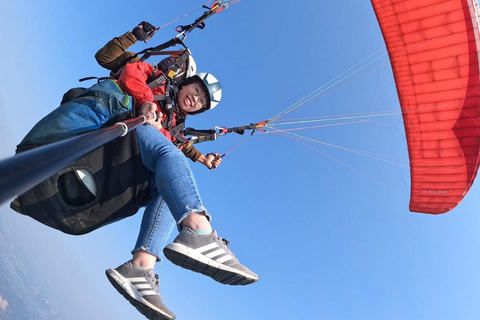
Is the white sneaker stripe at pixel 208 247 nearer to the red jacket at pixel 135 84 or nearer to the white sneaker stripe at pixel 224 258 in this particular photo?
the white sneaker stripe at pixel 224 258

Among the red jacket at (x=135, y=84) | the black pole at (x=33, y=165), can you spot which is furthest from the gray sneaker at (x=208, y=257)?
the red jacket at (x=135, y=84)

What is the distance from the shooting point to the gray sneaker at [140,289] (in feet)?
9.60

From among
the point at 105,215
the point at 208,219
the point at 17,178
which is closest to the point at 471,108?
the point at 208,219

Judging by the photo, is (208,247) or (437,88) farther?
(437,88)

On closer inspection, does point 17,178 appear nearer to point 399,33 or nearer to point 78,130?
point 78,130

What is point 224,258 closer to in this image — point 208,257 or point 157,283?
point 208,257

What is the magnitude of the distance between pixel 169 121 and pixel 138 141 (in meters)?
1.00

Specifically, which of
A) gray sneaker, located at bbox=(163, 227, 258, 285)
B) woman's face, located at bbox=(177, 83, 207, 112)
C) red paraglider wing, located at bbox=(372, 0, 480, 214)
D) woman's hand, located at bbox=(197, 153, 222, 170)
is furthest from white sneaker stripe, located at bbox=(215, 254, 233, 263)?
red paraglider wing, located at bbox=(372, 0, 480, 214)

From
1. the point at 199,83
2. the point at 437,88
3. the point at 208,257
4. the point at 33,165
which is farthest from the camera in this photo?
the point at 437,88

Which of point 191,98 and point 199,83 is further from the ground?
point 199,83

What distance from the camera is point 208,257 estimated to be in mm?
2453

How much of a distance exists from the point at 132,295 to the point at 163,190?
37.2 inches

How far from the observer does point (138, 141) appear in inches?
115

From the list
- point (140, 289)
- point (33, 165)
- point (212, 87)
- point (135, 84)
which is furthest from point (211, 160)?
point (33, 165)
